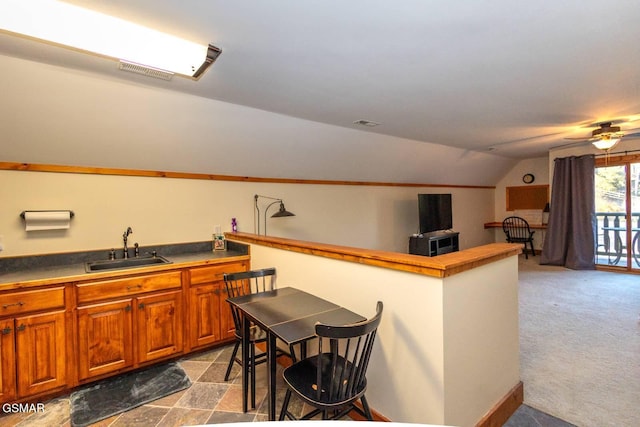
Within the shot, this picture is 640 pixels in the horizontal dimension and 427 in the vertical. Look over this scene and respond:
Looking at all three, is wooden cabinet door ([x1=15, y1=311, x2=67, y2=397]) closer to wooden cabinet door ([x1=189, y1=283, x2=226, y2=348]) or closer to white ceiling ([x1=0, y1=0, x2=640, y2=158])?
wooden cabinet door ([x1=189, y1=283, x2=226, y2=348])

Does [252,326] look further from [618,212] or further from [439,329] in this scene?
[618,212]

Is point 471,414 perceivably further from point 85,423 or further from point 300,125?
point 300,125

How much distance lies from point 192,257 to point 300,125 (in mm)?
1824

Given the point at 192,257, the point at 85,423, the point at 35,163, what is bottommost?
the point at 85,423

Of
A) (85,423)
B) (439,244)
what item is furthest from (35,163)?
(439,244)

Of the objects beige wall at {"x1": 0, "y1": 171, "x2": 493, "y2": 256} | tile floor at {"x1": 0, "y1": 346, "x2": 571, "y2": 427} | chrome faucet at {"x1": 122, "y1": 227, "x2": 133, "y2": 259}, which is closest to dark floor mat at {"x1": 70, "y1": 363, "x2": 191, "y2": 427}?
tile floor at {"x1": 0, "y1": 346, "x2": 571, "y2": 427}

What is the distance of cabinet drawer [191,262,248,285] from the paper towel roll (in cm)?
120

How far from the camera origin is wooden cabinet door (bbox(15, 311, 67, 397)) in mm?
2043

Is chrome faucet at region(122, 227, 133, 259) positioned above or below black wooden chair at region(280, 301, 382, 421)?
above

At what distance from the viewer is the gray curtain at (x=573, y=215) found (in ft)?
17.9

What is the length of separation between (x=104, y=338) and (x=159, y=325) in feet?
1.26

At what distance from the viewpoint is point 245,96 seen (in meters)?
2.58

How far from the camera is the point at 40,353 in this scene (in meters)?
2.10

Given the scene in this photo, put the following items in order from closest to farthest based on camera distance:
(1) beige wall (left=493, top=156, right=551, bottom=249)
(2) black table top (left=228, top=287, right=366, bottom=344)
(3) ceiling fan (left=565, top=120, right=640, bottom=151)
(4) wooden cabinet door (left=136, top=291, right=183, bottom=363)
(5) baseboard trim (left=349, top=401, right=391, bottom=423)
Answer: (2) black table top (left=228, top=287, right=366, bottom=344)
(5) baseboard trim (left=349, top=401, right=391, bottom=423)
(4) wooden cabinet door (left=136, top=291, right=183, bottom=363)
(3) ceiling fan (left=565, top=120, right=640, bottom=151)
(1) beige wall (left=493, top=156, right=551, bottom=249)
